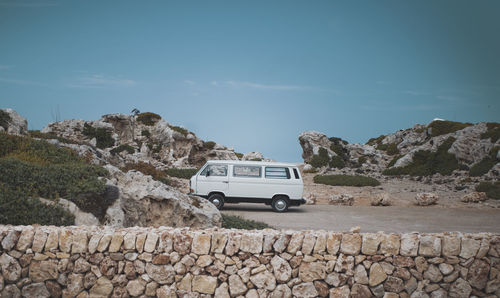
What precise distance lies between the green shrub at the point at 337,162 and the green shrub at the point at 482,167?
11584 mm

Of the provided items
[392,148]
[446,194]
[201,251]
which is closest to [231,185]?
[201,251]

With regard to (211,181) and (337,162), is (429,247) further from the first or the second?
(337,162)

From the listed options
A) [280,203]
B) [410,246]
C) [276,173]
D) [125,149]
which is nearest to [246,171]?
[276,173]

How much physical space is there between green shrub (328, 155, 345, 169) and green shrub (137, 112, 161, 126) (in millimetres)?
20020

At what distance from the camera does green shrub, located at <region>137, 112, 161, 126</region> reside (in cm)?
4056

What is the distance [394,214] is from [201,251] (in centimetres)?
1125

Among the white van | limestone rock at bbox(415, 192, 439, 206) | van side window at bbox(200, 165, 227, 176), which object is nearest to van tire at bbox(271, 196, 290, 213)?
the white van

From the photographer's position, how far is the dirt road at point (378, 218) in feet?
38.8

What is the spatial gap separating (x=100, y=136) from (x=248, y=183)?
2437 centimetres

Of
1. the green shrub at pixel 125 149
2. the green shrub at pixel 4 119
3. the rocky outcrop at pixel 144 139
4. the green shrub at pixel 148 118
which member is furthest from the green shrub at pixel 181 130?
the green shrub at pixel 4 119

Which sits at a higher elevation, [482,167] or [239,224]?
[482,167]

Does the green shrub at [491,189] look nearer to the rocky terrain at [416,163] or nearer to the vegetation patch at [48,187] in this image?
the rocky terrain at [416,163]

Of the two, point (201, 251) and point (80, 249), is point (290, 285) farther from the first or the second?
point (80, 249)

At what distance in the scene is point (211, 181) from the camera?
48.7ft
